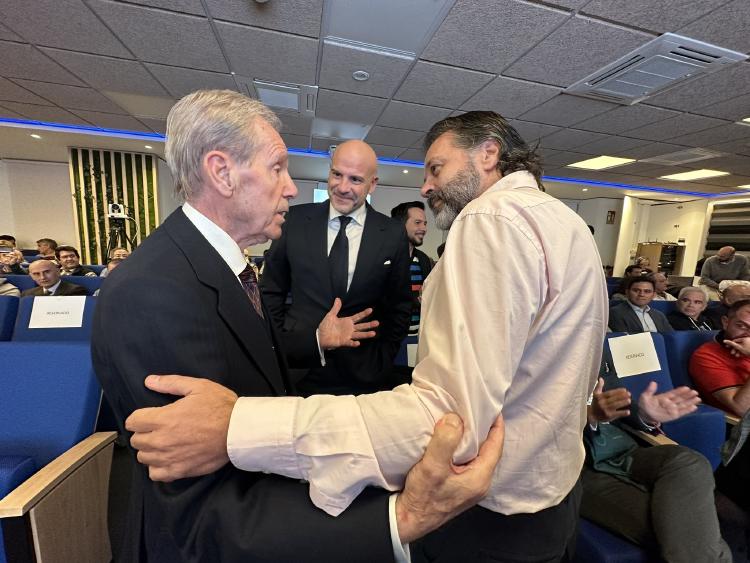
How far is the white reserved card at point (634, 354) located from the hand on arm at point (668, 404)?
0.44 meters

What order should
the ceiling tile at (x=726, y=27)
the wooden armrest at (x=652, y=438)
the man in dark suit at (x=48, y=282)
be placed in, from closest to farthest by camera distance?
1. the wooden armrest at (x=652, y=438)
2. the ceiling tile at (x=726, y=27)
3. the man in dark suit at (x=48, y=282)

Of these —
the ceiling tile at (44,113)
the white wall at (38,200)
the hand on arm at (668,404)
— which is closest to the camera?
the hand on arm at (668,404)

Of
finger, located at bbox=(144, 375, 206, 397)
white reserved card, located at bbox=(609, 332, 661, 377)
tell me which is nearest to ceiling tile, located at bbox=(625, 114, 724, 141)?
white reserved card, located at bbox=(609, 332, 661, 377)

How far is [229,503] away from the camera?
46 cm

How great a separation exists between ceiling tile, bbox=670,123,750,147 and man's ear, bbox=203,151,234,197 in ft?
17.5

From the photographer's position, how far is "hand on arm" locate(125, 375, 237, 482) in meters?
0.44

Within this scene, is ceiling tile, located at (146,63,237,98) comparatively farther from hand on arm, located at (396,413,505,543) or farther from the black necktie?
hand on arm, located at (396,413,505,543)

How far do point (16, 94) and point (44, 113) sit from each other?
709 millimetres

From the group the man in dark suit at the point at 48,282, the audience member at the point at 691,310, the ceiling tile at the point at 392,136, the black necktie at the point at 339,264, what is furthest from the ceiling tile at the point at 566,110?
the man in dark suit at the point at 48,282

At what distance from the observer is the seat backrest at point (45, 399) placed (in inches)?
47.4

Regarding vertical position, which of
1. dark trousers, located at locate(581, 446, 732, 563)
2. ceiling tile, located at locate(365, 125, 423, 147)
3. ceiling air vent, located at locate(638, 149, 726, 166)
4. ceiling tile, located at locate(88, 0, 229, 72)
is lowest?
dark trousers, located at locate(581, 446, 732, 563)

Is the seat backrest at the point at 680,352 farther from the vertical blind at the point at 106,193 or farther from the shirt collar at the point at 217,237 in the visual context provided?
the vertical blind at the point at 106,193

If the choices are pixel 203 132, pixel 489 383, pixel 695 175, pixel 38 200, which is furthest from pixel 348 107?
pixel 38 200

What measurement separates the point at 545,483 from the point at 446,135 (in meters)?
0.90
